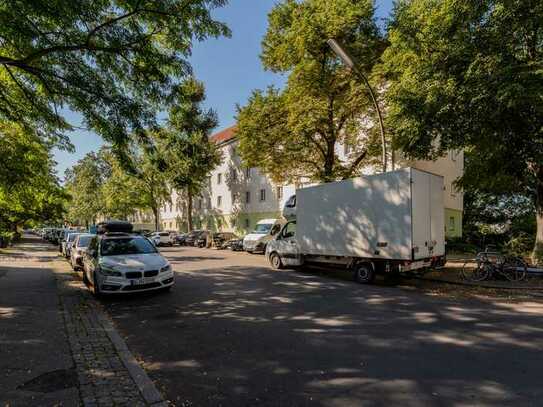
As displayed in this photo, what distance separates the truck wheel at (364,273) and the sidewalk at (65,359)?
7423 millimetres

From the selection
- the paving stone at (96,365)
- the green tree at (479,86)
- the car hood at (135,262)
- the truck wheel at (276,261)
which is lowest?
the paving stone at (96,365)

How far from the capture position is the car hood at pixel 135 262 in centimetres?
847

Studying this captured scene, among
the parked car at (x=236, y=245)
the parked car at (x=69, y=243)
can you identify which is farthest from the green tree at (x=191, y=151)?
the parked car at (x=69, y=243)

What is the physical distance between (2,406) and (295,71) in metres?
18.7

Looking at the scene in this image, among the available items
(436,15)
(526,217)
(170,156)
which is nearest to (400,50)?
(436,15)

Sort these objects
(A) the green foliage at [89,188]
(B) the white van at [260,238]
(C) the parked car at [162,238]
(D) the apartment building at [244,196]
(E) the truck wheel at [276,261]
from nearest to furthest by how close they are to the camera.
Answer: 1. (E) the truck wheel at [276,261]
2. (B) the white van at [260,238]
3. (D) the apartment building at [244,196]
4. (C) the parked car at [162,238]
5. (A) the green foliage at [89,188]

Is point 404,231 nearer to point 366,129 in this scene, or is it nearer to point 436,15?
point 436,15

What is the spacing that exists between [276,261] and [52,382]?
11.1 metres

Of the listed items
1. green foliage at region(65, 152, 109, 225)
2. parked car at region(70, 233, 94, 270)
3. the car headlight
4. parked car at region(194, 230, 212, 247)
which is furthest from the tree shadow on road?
green foliage at region(65, 152, 109, 225)

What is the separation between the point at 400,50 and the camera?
14789mm

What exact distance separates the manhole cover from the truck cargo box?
825cm

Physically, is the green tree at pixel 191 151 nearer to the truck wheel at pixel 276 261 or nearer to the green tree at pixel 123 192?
the green tree at pixel 123 192

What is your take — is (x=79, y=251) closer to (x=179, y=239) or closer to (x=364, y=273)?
(x=364, y=273)

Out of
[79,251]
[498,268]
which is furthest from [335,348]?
[79,251]
